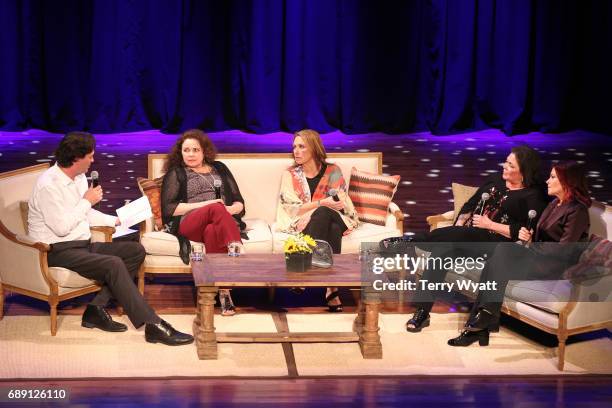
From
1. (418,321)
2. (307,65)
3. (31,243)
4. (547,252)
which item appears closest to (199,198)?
(31,243)

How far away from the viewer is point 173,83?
40.4 ft

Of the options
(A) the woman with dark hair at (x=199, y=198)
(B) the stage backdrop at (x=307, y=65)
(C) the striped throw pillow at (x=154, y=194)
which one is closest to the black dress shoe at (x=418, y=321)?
(A) the woman with dark hair at (x=199, y=198)

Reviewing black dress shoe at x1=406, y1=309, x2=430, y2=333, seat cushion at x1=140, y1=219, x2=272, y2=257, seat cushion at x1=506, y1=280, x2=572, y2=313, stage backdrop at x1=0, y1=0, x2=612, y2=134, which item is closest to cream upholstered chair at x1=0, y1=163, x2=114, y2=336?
seat cushion at x1=140, y1=219, x2=272, y2=257

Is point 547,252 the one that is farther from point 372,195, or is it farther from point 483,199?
point 372,195

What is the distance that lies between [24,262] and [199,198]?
1236mm

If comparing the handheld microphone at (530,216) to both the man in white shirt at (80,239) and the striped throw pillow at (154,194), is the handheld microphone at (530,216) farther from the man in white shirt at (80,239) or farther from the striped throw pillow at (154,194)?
the striped throw pillow at (154,194)

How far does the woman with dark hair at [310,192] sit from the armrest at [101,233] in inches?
42.9

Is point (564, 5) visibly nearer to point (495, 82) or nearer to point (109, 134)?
point (495, 82)

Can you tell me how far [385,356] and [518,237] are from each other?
110 cm

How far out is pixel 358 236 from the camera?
6.11 metres

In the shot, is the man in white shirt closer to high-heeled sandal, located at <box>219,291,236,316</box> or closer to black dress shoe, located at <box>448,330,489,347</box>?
high-heeled sandal, located at <box>219,291,236,316</box>

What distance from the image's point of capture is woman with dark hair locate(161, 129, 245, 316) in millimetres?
5859

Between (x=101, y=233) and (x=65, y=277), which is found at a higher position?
(x=101, y=233)

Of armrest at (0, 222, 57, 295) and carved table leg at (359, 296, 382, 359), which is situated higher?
armrest at (0, 222, 57, 295)
